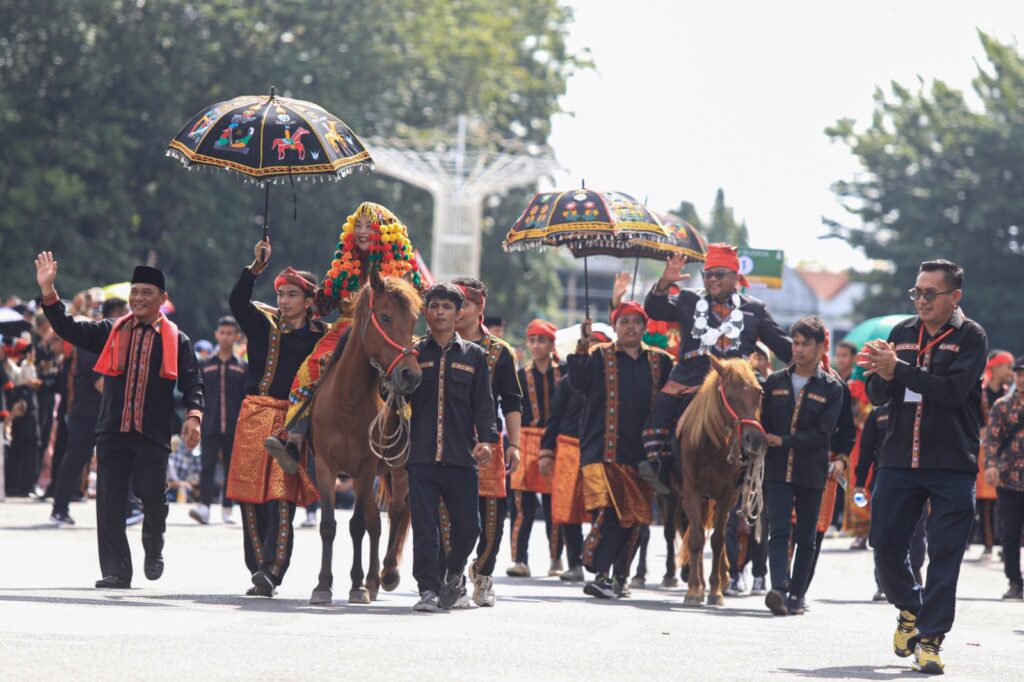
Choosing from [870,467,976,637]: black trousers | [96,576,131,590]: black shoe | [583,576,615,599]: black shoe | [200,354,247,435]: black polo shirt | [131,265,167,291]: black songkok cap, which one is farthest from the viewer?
[200,354,247,435]: black polo shirt

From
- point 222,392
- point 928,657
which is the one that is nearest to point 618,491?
point 928,657

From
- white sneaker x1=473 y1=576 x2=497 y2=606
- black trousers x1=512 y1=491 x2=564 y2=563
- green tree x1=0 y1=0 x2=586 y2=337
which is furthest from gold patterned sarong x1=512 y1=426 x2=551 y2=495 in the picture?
green tree x1=0 y1=0 x2=586 y2=337

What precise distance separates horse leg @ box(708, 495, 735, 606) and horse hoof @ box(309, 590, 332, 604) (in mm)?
3413

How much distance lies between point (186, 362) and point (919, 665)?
5.56 m

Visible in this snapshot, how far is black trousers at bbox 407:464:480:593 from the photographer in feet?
42.5

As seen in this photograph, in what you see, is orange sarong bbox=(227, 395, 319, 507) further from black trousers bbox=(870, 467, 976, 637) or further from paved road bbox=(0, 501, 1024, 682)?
black trousers bbox=(870, 467, 976, 637)

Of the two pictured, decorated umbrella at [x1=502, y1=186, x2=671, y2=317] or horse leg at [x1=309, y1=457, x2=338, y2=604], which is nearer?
horse leg at [x1=309, y1=457, x2=338, y2=604]

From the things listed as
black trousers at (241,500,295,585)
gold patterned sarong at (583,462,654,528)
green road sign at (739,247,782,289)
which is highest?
green road sign at (739,247,782,289)

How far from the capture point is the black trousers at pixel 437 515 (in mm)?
12945

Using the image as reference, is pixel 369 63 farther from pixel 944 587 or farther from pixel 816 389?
pixel 944 587

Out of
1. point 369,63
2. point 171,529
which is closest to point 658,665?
point 171,529

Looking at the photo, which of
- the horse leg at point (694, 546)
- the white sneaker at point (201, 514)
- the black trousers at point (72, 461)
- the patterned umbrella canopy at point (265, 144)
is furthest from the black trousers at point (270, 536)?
the white sneaker at point (201, 514)

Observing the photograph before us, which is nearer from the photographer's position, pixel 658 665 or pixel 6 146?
pixel 658 665

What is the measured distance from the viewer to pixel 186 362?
13.9 meters
